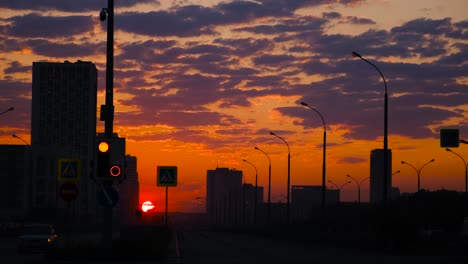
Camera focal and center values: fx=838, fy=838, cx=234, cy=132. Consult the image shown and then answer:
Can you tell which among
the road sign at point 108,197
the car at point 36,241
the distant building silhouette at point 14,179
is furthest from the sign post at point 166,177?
the distant building silhouette at point 14,179

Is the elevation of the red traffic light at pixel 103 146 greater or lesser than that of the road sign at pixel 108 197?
greater

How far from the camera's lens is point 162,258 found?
31.5 metres

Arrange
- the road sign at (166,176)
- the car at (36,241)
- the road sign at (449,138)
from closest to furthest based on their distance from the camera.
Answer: the car at (36,241), the road sign at (166,176), the road sign at (449,138)

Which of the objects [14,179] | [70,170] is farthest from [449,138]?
[14,179]

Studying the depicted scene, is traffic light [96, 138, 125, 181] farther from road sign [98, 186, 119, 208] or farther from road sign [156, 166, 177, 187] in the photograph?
road sign [156, 166, 177, 187]

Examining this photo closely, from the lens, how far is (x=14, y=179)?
183 meters

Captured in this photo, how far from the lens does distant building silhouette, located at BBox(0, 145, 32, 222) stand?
182 m

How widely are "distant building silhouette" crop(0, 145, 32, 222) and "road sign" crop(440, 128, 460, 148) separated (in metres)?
144

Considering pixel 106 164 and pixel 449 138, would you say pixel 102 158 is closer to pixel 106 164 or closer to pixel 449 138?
pixel 106 164

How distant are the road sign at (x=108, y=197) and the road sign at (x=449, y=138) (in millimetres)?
27620

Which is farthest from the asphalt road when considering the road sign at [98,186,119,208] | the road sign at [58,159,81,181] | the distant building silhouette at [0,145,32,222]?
the distant building silhouette at [0,145,32,222]

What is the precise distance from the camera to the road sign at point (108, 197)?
25.3m

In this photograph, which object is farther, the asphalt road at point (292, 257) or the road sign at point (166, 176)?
the road sign at point (166, 176)

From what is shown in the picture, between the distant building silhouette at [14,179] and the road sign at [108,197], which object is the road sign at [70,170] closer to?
the road sign at [108,197]
